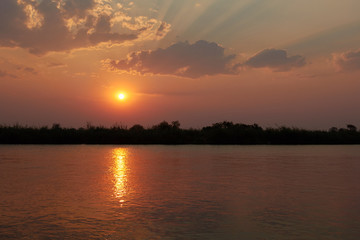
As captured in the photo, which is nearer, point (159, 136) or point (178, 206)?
point (178, 206)

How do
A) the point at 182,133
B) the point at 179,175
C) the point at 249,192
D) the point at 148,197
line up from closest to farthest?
the point at 148,197 → the point at 249,192 → the point at 179,175 → the point at 182,133

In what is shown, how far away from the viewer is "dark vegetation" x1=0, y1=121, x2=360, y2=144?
25.3 meters

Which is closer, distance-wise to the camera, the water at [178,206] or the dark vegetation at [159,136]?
the water at [178,206]

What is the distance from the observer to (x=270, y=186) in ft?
22.8

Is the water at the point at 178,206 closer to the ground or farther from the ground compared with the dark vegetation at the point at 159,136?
closer to the ground

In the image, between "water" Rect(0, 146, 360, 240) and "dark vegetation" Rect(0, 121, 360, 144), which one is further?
"dark vegetation" Rect(0, 121, 360, 144)

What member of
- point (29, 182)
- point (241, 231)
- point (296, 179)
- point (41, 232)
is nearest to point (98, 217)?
point (41, 232)

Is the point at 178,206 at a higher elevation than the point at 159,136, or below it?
below

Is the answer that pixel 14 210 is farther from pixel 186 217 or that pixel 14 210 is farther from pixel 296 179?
pixel 296 179

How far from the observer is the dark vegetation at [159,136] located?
25.3 meters

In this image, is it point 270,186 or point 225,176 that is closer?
point 270,186

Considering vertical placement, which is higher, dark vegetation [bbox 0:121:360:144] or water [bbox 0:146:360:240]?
dark vegetation [bbox 0:121:360:144]

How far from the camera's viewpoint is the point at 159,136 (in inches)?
1032

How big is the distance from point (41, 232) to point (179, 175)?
4989 millimetres
